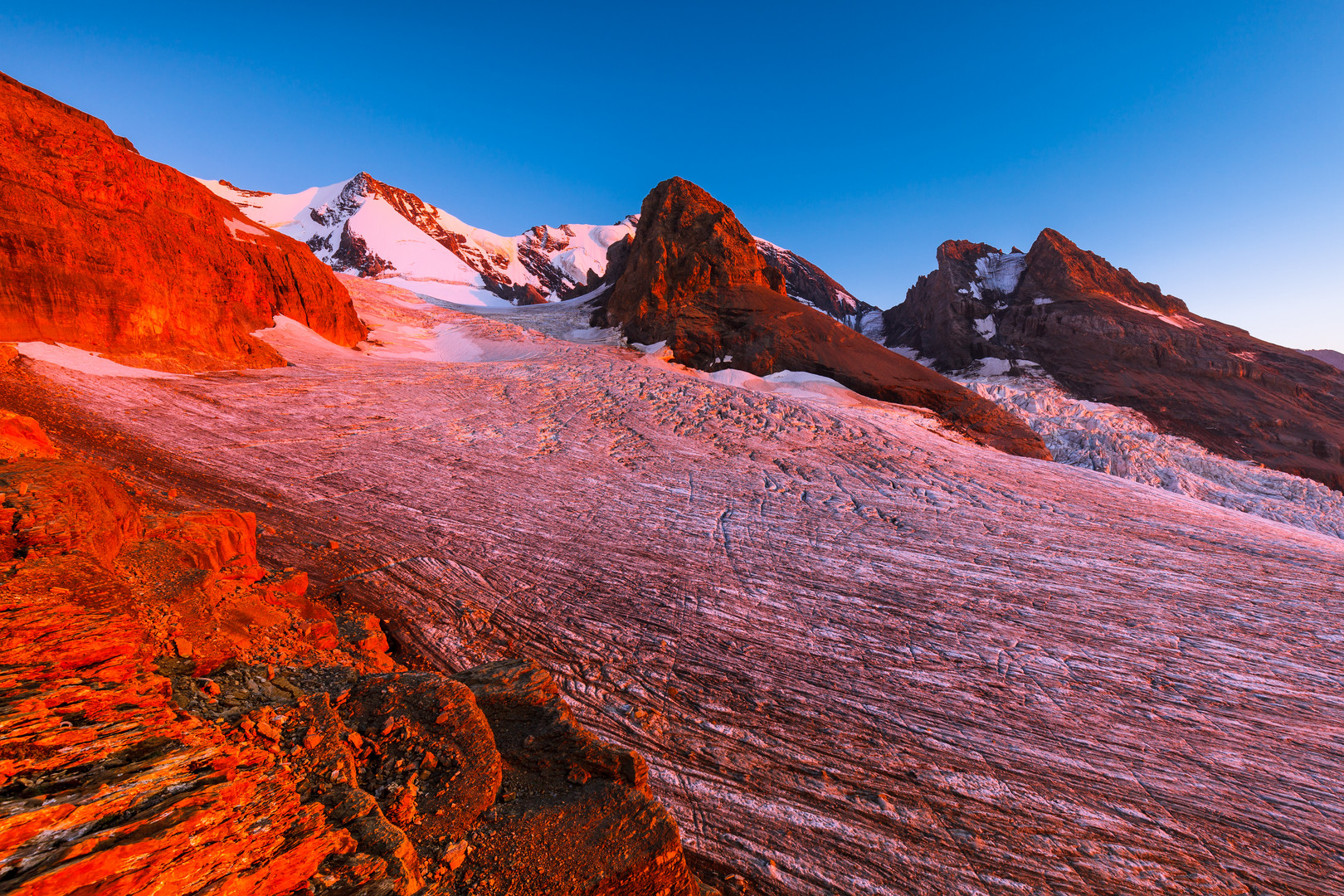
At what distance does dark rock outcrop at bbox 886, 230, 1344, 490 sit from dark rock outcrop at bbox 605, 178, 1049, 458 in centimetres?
1332

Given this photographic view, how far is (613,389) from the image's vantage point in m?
15.4

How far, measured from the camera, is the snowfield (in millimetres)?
3393

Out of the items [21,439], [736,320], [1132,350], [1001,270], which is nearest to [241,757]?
[21,439]

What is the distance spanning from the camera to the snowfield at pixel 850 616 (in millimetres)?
3393

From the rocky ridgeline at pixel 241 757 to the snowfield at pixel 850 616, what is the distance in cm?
127

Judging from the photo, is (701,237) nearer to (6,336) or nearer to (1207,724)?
(6,336)

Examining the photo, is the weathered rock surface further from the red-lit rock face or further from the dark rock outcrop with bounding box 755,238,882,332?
the dark rock outcrop with bounding box 755,238,882,332

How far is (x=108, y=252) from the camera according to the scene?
35.3 ft

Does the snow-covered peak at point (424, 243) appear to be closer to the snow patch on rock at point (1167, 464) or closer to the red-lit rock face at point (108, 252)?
the red-lit rock face at point (108, 252)

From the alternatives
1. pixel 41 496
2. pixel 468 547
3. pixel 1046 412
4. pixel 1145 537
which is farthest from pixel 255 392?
pixel 1046 412

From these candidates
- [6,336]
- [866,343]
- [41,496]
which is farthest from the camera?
[866,343]

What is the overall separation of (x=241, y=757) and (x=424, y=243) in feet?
326

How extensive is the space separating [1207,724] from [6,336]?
1820 centimetres

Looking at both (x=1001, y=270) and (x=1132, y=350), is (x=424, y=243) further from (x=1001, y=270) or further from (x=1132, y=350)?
(x=1132, y=350)
